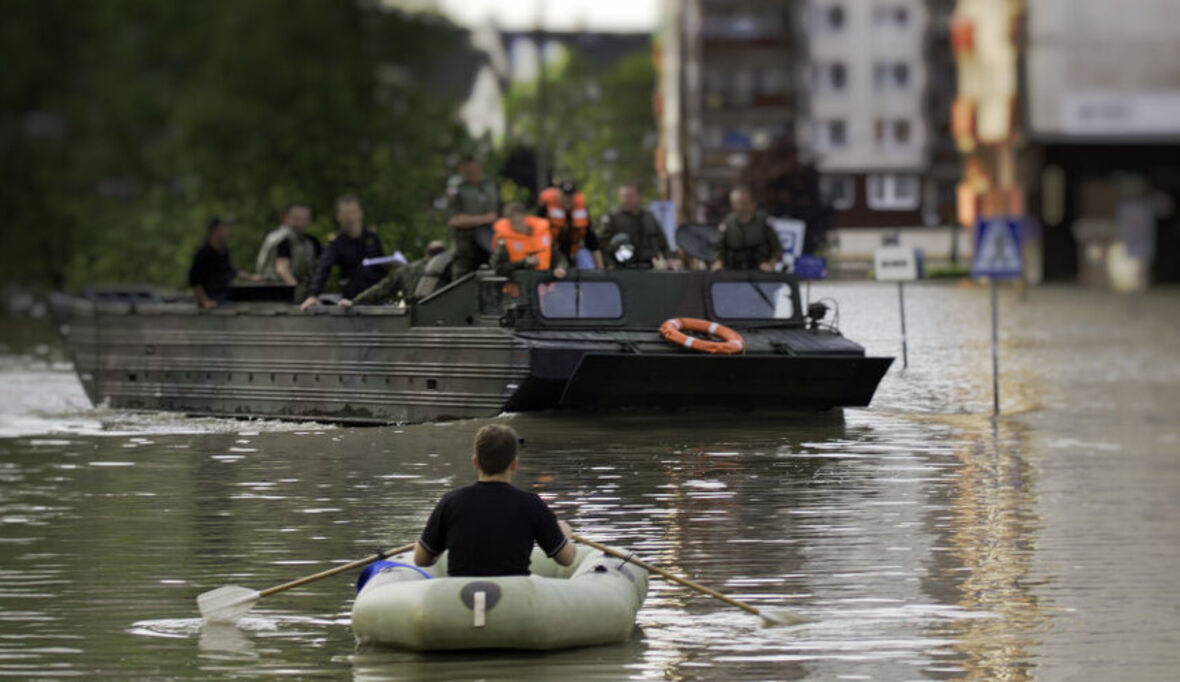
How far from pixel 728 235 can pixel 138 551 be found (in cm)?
1154

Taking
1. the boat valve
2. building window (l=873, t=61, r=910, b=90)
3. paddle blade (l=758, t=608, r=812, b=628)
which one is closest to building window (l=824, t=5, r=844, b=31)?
building window (l=873, t=61, r=910, b=90)

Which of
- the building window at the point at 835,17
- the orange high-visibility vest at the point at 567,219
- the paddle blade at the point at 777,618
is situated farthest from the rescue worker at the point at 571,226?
the building window at the point at 835,17

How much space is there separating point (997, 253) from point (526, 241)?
474 centimetres

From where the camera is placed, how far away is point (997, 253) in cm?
2550

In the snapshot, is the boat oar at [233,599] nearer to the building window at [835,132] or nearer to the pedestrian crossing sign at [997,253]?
the pedestrian crossing sign at [997,253]

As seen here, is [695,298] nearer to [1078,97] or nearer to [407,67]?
[407,67]

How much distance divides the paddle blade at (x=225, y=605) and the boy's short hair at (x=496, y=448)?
1373 millimetres

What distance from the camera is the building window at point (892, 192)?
266 ft

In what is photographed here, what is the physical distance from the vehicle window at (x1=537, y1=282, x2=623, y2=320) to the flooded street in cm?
87

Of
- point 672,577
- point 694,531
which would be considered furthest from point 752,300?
point 672,577

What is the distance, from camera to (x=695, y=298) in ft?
78.6

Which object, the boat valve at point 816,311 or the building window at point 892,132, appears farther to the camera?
the building window at point 892,132

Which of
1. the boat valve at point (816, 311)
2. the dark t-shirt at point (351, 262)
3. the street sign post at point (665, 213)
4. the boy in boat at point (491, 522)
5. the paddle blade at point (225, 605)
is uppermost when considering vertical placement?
the street sign post at point (665, 213)

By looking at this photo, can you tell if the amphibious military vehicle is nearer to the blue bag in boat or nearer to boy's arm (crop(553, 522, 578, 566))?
the blue bag in boat
